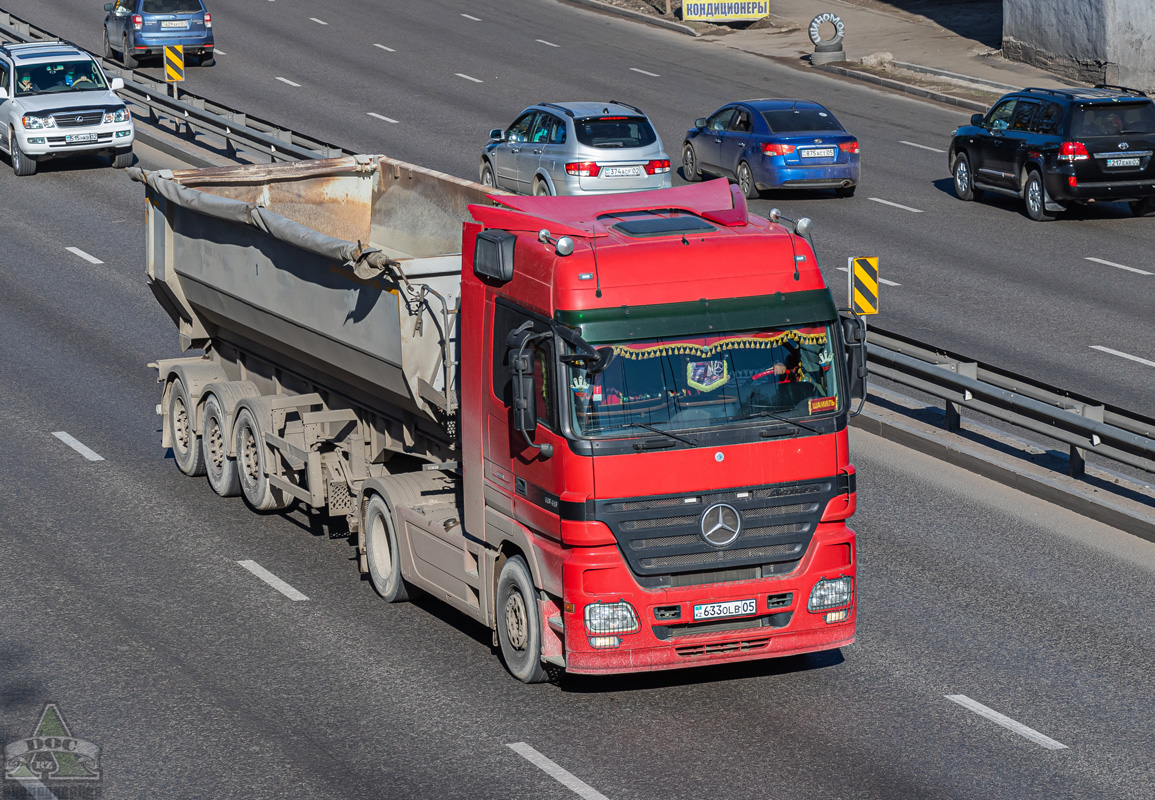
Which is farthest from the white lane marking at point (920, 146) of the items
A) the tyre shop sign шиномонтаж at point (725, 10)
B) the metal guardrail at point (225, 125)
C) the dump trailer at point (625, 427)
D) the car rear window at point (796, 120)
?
the dump trailer at point (625, 427)

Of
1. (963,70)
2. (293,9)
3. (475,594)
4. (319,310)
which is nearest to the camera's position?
(475,594)

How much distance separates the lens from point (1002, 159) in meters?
27.0

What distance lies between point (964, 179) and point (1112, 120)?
2950 mm

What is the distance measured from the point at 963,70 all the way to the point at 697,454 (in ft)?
109

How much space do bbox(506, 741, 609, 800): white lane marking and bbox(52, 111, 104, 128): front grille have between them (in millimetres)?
21862

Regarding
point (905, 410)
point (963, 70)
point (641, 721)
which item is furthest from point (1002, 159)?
point (641, 721)

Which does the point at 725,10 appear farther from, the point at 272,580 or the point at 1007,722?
the point at 1007,722

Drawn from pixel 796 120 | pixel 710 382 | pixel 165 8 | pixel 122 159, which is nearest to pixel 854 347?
pixel 710 382

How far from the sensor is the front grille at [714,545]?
951 cm

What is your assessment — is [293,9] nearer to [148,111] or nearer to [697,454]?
[148,111]

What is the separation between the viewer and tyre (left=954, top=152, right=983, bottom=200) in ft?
91.7

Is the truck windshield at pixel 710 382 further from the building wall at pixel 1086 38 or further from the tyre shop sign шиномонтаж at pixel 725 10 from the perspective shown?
the tyre shop sign шиномонтаж at pixel 725 10

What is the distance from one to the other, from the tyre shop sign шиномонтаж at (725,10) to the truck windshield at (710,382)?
39186 mm

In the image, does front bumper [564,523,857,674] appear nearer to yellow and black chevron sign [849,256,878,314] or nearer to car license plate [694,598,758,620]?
car license plate [694,598,758,620]
